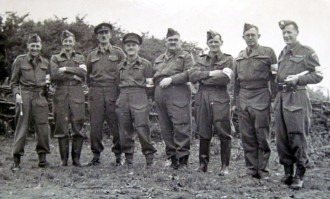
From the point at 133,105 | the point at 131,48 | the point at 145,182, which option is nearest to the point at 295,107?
the point at 145,182

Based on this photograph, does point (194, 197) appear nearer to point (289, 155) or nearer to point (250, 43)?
point (289, 155)

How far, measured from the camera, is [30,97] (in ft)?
22.2

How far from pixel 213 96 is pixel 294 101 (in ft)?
4.06

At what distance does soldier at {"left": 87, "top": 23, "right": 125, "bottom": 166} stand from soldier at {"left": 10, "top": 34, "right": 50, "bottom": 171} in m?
0.75

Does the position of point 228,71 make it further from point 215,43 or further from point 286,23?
point 286,23

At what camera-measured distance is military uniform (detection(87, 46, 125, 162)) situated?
713 cm

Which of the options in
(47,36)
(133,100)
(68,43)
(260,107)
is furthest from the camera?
(47,36)

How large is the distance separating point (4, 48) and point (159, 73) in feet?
20.0

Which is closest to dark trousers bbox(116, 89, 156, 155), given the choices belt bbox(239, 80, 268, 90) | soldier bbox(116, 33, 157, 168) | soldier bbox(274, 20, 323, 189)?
soldier bbox(116, 33, 157, 168)

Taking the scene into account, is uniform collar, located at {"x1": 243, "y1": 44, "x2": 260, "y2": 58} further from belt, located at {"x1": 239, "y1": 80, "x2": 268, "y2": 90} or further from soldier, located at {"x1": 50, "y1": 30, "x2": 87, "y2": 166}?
soldier, located at {"x1": 50, "y1": 30, "x2": 87, "y2": 166}

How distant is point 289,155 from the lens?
Answer: 5715 mm

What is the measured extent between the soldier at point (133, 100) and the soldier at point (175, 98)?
0.71 ft

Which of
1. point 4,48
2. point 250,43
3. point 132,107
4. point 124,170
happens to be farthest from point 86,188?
point 4,48

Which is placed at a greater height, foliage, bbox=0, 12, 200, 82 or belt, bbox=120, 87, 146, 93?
foliage, bbox=0, 12, 200, 82
